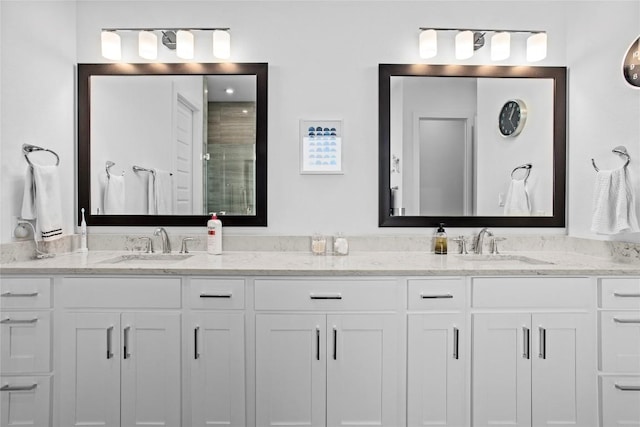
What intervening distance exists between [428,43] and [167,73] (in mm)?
1620

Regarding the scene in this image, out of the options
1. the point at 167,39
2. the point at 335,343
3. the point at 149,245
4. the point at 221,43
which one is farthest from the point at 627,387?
the point at 167,39

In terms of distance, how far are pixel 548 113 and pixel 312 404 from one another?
2.22m

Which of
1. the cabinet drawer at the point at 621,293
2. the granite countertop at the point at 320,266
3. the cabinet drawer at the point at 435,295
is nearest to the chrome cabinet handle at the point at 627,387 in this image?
the cabinet drawer at the point at 621,293

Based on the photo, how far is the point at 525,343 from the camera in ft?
6.13

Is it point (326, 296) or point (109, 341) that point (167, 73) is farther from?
point (326, 296)

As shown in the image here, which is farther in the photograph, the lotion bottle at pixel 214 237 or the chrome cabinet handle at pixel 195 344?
the lotion bottle at pixel 214 237

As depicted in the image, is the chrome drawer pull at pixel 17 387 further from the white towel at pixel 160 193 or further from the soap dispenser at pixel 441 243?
the soap dispenser at pixel 441 243

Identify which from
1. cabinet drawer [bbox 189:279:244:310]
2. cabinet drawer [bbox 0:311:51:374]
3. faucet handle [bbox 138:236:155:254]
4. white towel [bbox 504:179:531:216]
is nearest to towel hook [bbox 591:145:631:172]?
white towel [bbox 504:179:531:216]

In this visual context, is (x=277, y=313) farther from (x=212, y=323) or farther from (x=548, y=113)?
(x=548, y=113)

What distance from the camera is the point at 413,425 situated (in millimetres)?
1868

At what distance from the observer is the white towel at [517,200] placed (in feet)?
8.20

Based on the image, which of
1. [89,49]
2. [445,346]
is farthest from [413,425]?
[89,49]

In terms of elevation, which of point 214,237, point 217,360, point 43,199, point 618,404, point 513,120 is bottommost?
point 618,404

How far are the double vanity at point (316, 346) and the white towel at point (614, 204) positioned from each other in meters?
0.24
